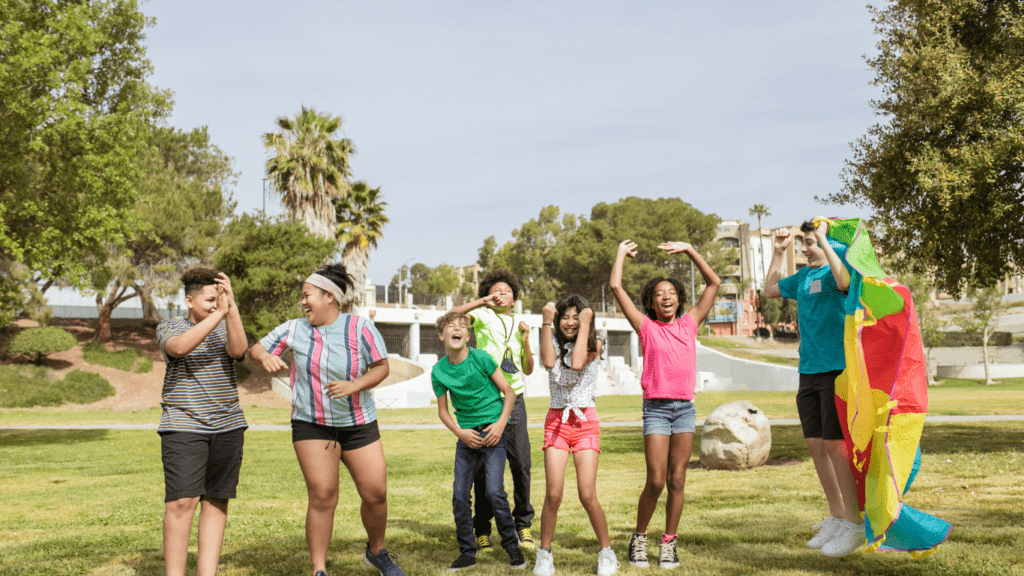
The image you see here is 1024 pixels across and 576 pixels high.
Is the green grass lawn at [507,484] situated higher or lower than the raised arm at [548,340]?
lower

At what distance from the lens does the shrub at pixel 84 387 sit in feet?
107

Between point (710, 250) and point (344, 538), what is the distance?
70.2 m

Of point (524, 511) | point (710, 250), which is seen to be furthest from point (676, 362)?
point (710, 250)

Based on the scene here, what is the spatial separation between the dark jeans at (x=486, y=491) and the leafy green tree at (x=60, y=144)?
497 inches

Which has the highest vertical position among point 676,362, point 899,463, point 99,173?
point 99,173

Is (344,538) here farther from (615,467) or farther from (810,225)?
(615,467)

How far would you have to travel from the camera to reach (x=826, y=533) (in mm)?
5516

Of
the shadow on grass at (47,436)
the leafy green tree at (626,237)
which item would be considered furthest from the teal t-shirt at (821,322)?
the leafy green tree at (626,237)

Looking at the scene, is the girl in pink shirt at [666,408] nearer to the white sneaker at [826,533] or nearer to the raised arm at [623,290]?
the raised arm at [623,290]

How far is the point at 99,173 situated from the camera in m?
16.0

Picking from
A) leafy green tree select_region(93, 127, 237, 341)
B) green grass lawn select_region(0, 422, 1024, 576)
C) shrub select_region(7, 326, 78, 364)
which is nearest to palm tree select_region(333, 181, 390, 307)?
leafy green tree select_region(93, 127, 237, 341)

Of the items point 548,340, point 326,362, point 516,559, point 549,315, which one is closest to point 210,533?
point 326,362

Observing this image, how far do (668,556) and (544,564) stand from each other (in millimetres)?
866

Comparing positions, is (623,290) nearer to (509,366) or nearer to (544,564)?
(509,366)
